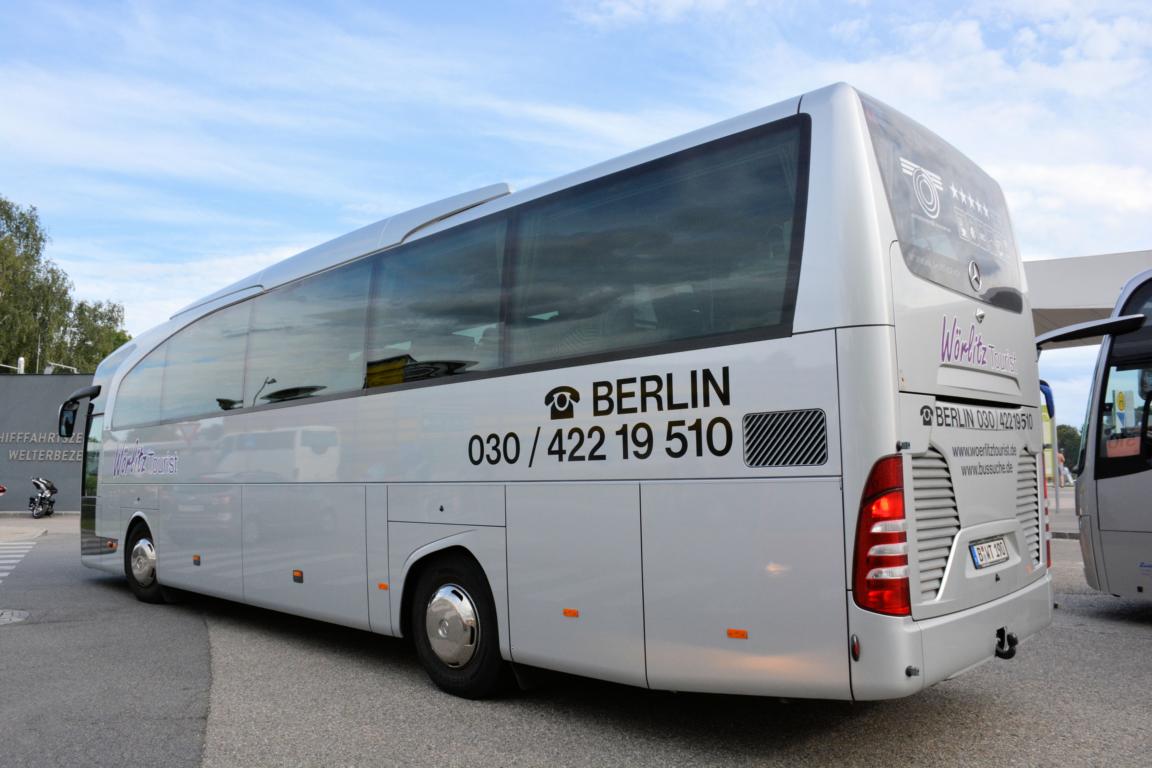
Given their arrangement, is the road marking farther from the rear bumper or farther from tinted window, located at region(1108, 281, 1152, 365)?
tinted window, located at region(1108, 281, 1152, 365)

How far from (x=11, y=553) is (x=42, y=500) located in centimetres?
1354

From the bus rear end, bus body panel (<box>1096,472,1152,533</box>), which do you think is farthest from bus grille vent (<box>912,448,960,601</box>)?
bus body panel (<box>1096,472,1152,533</box>)

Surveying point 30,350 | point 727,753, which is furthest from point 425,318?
point 30,350

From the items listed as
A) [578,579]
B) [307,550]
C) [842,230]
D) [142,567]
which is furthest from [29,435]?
[842,230]

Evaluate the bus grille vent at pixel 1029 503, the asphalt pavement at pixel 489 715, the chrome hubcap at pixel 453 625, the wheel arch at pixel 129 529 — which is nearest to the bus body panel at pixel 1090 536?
the asphalt pavement at pixel 489 715

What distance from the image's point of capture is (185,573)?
376 inches

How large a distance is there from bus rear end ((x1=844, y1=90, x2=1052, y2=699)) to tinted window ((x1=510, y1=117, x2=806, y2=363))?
1.61 ft

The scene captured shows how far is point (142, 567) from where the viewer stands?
1051cm

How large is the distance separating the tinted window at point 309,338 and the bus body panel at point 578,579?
87.5 inches

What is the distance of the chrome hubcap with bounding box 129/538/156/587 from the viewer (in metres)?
10.4

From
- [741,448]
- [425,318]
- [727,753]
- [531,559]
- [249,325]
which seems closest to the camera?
[741,448]

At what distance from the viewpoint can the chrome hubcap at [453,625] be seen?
595cm

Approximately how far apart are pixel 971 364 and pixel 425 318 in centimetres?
352

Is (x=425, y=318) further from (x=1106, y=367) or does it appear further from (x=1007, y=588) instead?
(x=1106, y=367)
